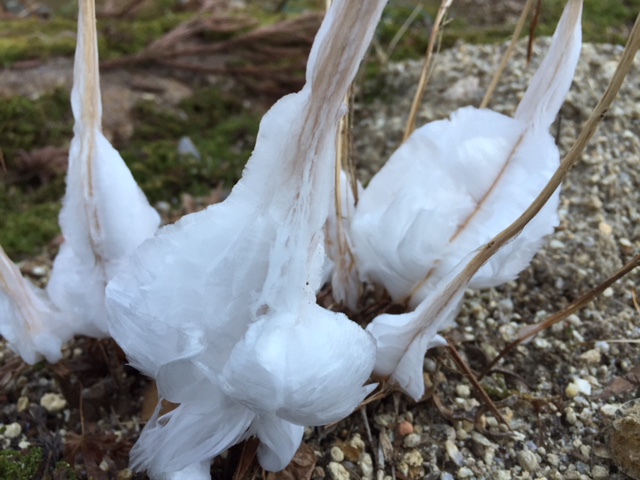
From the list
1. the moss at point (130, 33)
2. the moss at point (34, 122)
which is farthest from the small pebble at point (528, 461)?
the moss at point (130, 33)

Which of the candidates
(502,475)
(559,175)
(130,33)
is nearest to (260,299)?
(559,175)

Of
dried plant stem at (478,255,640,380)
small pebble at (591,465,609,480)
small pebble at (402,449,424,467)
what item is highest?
dried plant stem at (478,255,640,380)

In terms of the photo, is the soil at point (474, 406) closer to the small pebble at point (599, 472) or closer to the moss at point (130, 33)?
the small pebble at point (599, 472)

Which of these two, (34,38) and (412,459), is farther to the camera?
(34,38)

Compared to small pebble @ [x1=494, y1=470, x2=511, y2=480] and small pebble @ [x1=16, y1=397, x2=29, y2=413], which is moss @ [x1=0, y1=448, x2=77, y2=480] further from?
small pebble @ [x1=494, y1=470, x2=511, y2=480]

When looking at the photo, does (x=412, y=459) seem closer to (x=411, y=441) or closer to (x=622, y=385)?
(x=411, y=441)

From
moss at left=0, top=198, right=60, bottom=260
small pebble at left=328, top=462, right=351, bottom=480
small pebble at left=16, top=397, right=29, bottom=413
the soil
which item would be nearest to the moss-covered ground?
moss at left=0, top=198, right=60, bottom=260

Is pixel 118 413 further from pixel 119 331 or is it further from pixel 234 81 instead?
pixel 234 81
